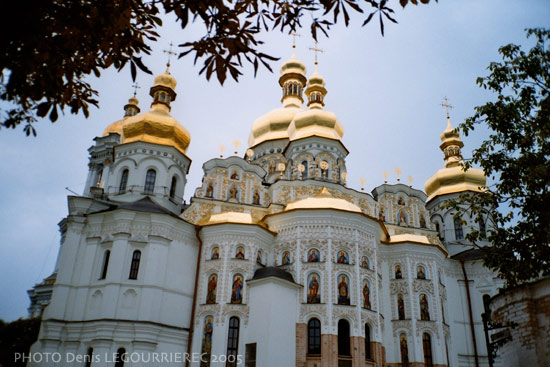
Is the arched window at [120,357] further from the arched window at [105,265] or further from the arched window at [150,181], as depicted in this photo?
the arched window at [150,181]

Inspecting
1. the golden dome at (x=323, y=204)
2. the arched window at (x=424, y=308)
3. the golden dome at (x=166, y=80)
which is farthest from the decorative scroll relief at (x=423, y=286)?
the golden dome at (x=166, y=80)

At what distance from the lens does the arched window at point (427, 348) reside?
22422 mm

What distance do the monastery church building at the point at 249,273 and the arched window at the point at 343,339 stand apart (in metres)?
0.04

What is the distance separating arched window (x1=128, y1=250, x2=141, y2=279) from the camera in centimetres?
2079

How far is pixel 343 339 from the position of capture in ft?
65.9

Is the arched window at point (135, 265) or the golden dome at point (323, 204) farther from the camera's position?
the golden dome at point (323, 204)

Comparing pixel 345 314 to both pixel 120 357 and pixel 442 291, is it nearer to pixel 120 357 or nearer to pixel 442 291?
pixel 442 291

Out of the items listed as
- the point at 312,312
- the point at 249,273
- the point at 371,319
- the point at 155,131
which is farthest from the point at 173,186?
the point at 371,319

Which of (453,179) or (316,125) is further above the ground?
(316,125)

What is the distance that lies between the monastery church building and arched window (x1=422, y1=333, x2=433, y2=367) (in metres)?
0.07

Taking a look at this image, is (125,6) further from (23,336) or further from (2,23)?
(23,336)

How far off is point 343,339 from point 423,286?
6.11 meters

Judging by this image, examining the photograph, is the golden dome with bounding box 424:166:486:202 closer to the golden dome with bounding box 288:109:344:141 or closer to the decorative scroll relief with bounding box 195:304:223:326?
the golden dome with bounding box 288:109:344:141

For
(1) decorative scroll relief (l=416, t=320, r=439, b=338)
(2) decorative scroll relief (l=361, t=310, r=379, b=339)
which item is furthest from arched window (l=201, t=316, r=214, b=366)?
(1) decorative scroll relief (l=416, t=320, r=439, b=338)
